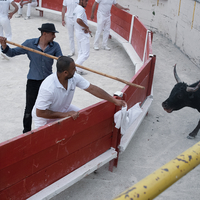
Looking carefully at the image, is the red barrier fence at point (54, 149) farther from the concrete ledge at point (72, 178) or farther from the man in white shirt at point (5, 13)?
the man in white shirt at point (5, 13)

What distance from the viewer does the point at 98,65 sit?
7934 mm

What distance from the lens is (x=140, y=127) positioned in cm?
518

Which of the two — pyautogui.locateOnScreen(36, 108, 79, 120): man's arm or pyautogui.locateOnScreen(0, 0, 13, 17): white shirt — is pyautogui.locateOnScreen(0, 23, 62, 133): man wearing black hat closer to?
pyautogui.locateOnScreen(36, 108, 79, 120): man's arm

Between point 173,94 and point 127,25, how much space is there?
486 cm

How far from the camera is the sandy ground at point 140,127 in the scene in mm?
3717

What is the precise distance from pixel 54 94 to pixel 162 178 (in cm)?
221

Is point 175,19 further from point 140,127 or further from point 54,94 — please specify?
point 54,94

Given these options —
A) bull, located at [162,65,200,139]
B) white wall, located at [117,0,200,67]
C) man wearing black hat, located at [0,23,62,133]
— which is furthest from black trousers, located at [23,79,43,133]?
white wall, located at [117,0,200,67]

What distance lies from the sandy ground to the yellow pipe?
2606 mm

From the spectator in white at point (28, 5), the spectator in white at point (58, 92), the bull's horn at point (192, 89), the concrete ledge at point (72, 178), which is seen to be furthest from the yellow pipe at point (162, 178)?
the spectator in white at point (28, 5)

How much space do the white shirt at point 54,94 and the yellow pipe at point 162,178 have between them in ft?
6.90

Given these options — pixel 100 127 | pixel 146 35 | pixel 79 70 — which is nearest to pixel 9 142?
pixel 100 127

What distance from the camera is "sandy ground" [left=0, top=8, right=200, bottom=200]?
3717 millimetres

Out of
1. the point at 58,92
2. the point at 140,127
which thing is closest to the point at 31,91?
the point at 58,92
